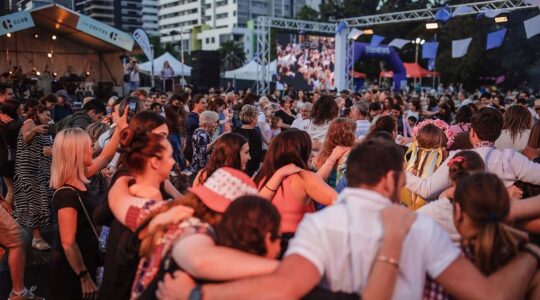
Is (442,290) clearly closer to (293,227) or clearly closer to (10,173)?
(293,227)

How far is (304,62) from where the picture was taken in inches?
1054

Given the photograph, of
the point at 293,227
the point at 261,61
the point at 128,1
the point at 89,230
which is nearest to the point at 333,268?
the point at 293,227

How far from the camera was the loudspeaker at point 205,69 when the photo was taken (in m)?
22.9

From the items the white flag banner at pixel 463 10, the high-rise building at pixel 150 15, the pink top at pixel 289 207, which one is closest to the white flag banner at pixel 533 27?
the white flag banner at pixel 463 10

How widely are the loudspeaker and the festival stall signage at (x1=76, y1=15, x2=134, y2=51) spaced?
409 cm

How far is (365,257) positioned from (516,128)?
443cm

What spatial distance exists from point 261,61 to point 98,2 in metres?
142

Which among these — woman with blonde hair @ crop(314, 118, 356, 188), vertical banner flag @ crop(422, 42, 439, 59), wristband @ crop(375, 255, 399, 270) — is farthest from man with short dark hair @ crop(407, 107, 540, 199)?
vertical banner flag @ crop(422, 42, 439, 59)

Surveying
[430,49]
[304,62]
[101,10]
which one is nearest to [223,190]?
[430,49]

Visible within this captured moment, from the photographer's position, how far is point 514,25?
37.3 m

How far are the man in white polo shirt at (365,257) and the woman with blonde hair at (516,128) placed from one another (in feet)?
13.1

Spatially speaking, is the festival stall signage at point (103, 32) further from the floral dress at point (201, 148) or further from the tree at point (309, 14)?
the tree at point (309, 14)

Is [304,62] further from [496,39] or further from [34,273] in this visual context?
[34,273]

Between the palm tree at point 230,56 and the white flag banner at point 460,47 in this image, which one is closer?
the white flag banner at point 460,47
